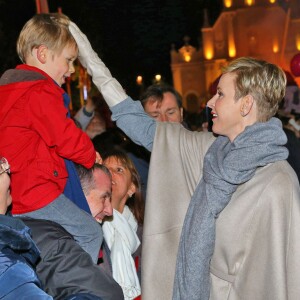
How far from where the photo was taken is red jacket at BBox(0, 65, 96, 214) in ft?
12.8

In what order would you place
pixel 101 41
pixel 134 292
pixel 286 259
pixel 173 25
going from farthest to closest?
pixel 173 25 → pixel 101 41 → pixel 134 292 → pixel 286 259

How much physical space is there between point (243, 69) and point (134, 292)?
1837 millimetres

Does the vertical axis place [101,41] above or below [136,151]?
below

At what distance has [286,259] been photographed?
11.6 feet

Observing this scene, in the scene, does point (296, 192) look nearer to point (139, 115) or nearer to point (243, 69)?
point (243, 69)

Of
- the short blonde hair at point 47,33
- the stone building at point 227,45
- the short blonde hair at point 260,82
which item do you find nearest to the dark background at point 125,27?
the stone building at point 227,45

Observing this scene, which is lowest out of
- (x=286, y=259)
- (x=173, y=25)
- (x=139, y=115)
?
(x=173, y=25)

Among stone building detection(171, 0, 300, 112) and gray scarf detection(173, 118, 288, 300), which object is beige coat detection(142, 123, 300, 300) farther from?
stone building detection(171, 0, 300, 112)

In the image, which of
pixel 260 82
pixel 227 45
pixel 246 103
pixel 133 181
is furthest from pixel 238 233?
pixel 227 45

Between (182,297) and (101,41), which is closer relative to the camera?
(182,297)

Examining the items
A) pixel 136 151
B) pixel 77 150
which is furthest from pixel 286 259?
pixel 136 151

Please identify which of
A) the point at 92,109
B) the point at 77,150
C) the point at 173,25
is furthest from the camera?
the point at 173,25

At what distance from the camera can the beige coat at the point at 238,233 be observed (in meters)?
3.53

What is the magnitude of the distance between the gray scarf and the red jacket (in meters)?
0.82
